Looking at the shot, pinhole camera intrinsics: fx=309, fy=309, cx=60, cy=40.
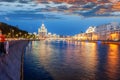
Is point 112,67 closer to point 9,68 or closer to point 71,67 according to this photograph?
point 71,67

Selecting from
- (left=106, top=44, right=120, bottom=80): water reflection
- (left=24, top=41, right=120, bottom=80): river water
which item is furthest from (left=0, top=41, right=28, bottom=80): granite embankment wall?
(left=106, top=44, right=120, bottom=80): water reflection

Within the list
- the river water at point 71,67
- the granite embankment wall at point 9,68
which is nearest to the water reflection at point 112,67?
the river water at point 71,67

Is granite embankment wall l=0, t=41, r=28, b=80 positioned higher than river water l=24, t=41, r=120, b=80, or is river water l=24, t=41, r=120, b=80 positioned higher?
granite embankment wall l=0, t=41, r=28, b=80

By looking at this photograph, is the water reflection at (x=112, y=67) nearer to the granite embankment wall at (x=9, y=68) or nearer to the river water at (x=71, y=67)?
the river water at (x=71, y=67)

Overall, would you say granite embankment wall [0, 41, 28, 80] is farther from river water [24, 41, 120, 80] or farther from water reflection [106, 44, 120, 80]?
water reflection [106, 44, 120, 80]

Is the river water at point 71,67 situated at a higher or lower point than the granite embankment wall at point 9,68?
lower

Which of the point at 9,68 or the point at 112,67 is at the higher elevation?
the point at 9,68

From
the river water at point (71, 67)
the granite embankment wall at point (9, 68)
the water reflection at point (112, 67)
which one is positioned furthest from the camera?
the water reflection at point (112, 67)

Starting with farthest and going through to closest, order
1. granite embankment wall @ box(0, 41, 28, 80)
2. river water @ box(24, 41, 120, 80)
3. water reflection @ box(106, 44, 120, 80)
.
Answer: water reflection @ box(106, 44, 120, 80) < river water @ box(24, 41, 120, 80) < granite embankment wall @ box(0, 41, 28, 80)

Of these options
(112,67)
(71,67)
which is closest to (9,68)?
(71,67)

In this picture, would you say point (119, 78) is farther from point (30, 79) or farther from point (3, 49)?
point (3, 49)

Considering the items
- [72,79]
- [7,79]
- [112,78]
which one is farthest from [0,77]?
[112,78]

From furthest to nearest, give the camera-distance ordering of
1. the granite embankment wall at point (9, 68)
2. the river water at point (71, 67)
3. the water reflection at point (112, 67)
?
the water reflection at point (112, 67) < the river water at point (71, 67) < the granite embankment wall at point (9, 68)

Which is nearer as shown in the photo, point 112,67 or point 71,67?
point 71,67
